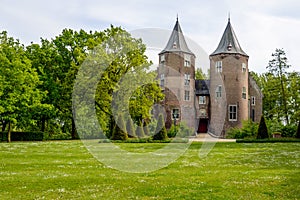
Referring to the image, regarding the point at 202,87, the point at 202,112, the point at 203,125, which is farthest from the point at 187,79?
the point at 203,125

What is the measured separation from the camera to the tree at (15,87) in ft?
116

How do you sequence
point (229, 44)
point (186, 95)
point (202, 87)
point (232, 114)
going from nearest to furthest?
point (229, 44)
point (232, 114)
point (186, 95)
point (202, 87)

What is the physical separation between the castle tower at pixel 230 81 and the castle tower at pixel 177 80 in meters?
3.40

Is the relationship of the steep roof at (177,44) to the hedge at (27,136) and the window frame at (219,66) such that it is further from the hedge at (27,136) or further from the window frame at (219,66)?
the hedge at (27,136)

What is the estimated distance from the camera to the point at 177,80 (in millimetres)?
50500

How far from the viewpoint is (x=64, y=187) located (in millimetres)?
11250

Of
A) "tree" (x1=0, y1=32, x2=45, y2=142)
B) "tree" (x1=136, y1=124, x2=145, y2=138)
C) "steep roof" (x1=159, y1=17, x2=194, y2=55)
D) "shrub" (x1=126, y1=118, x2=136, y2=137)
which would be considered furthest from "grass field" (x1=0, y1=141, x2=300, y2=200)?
"steep roof" (x1=159, y1=17, x2=194, y2=55)

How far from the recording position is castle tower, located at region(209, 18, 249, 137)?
48.8 meters

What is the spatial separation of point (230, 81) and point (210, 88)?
3547 mm

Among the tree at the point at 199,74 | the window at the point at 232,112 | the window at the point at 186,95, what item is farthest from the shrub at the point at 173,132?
the tree at the point at 199,74

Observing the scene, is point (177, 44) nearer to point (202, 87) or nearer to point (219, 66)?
point (219, 66)

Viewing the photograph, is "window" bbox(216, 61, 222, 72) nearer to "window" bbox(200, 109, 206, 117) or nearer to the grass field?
"window" bbox(200, 109, 206, 117)

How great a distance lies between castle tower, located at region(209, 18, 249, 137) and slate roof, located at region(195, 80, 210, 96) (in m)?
2.45

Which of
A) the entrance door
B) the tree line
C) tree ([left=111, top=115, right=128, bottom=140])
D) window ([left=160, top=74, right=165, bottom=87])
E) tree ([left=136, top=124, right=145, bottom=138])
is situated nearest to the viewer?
tree ([left=111, top=115, right=128, bottom=140])
